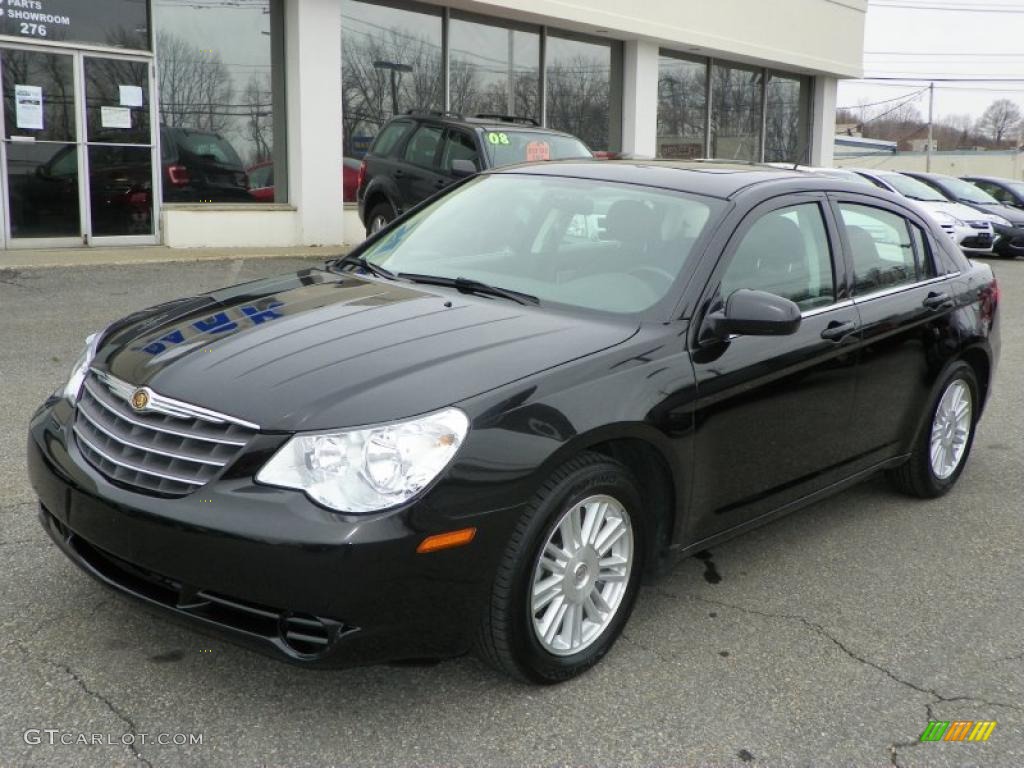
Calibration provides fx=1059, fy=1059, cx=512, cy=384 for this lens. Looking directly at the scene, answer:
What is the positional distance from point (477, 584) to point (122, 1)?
12315 mm

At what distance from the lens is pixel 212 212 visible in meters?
13.9

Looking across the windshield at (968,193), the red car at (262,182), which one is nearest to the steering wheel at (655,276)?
the red car at (262,182)

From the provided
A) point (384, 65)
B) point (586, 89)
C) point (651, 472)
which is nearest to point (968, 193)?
point (586, 89)

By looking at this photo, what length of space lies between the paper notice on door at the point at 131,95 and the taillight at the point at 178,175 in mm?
923

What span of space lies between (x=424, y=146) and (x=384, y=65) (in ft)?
13.4

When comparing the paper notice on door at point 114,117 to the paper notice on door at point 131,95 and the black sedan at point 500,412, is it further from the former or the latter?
the black sedan at point 500,412

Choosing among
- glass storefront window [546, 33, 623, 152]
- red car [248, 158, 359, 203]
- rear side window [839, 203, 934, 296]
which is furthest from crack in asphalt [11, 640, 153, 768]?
glass storefront window [546, 33, 623, 152]

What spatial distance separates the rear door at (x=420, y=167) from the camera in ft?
40.1

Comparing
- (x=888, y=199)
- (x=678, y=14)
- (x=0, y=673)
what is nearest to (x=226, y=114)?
(x=678, y=14)

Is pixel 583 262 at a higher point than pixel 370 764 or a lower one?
higher

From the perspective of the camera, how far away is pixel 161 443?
9.75 feet

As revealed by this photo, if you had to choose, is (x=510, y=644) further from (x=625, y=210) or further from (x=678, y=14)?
(x=678, y=14)

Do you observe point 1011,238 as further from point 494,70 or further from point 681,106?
point 494,70

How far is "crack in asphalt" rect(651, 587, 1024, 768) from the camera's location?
125 inches
